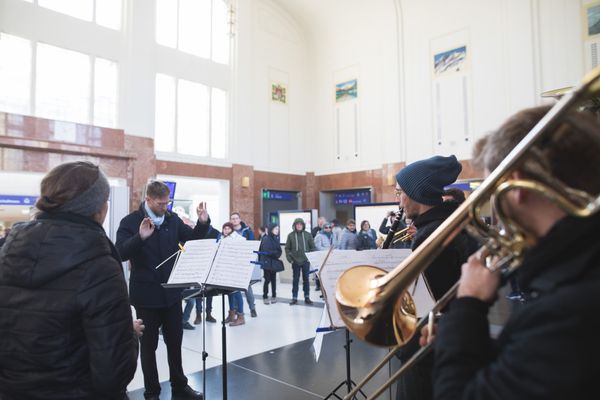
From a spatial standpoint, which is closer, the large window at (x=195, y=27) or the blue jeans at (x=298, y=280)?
the blue jeans at (x=298, y=280)

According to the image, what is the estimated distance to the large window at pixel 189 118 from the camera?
11.2 meters

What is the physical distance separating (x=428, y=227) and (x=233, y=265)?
52.1 inches

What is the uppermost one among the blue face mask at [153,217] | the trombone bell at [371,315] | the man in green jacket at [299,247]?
the blue face mask at [153,217]

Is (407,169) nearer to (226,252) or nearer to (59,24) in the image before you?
(226,252)

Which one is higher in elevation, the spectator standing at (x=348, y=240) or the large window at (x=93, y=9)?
the large window at (x=93, y=9)

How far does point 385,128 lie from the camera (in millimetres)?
12602

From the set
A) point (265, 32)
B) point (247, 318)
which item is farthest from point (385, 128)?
point (247, 318)

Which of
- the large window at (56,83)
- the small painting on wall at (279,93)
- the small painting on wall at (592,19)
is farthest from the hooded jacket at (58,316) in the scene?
the small painting on wall at (279,93)

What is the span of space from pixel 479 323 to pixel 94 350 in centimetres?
133

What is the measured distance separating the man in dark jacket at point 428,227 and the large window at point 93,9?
407 inches

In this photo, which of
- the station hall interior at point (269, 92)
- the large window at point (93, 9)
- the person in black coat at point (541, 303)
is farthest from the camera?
the large window at point (93, 9)

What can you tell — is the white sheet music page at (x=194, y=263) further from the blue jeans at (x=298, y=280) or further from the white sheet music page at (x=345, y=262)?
the blue jeans at (x=298, y=280)

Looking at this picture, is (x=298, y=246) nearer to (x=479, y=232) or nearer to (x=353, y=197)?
(x=353, y=197)

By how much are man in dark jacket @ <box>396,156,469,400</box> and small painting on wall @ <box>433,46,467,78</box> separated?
1069 centimetres
